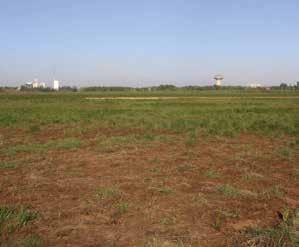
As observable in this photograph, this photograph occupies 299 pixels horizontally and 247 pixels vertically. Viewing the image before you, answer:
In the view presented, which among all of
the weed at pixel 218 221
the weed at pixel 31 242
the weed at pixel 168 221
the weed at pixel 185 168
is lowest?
the weed at pixel 185 168

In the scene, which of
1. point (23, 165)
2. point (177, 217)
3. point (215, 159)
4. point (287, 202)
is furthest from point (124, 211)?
point (215, 159)

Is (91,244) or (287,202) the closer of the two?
(91,244)

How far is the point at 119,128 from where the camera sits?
2086cm

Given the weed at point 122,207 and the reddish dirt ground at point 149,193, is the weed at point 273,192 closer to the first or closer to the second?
the reddish dirt ground at point 149,193

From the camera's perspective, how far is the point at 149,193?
24.5 ft

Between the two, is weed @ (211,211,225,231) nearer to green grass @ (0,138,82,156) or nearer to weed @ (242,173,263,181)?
weed @ (242,173,263,181)

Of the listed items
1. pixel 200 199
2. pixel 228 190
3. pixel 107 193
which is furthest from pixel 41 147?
pixel 200 199

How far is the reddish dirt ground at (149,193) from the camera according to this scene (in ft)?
17.6

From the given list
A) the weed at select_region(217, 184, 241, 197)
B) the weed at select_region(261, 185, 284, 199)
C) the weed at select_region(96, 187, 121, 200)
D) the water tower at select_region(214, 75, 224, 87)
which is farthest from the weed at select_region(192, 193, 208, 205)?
the water tower at select_region(214, 75, 224, 87)

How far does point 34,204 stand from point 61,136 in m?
11.0

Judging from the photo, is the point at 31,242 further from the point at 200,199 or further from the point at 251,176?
the point at 251,176

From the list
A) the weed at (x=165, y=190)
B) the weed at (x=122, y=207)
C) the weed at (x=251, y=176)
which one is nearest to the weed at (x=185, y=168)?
the weed at (x=251, y=176)

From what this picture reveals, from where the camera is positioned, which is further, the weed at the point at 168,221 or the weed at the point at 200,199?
the weed at the point at 200,199

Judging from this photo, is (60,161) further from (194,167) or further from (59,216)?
(59,216)
